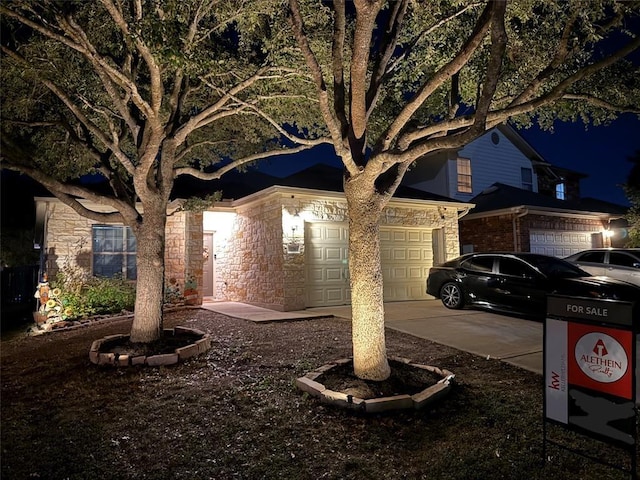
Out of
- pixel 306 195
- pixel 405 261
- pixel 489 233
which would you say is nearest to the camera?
pixel 306 195

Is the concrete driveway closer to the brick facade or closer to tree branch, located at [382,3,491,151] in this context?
tree branch, located at [382,3,491,151]

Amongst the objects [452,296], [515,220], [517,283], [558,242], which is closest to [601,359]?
[517,283]

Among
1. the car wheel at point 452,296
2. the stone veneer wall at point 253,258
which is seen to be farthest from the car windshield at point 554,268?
the stone veneer wall at point 253,258

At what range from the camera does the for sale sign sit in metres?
2.64

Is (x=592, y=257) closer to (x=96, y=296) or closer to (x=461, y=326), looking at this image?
(x=461, y=326)

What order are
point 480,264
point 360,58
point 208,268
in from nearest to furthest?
1. point 360,58
2. point 480,264
3. point 208,268

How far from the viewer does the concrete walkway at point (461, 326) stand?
19.0 ft

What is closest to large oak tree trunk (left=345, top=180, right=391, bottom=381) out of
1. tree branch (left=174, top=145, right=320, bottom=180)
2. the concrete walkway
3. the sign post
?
the sign post

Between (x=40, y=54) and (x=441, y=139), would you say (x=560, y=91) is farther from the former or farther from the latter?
(x=40, y=54)

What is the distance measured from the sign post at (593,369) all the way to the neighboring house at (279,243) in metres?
7.19

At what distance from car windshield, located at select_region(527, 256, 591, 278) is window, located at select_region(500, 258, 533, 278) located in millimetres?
192

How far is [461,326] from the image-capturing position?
7.51m

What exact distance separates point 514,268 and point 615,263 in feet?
12.9

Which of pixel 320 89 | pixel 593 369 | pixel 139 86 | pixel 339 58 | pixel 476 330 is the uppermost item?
pixel 139 86
